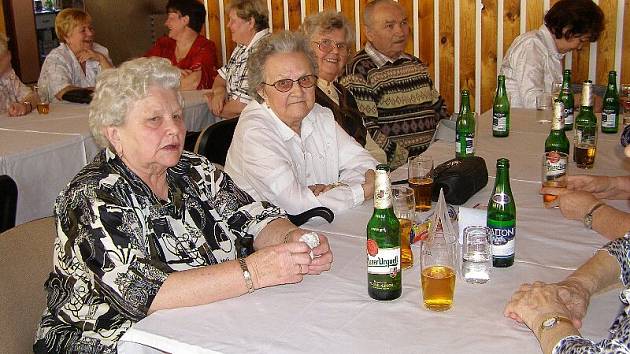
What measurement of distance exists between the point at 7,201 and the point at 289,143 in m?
1.18

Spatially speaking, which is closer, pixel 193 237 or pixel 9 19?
pixel 193 237

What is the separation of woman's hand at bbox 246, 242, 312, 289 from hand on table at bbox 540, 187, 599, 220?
2.99ft

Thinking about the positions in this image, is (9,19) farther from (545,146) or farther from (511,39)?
(545,146)

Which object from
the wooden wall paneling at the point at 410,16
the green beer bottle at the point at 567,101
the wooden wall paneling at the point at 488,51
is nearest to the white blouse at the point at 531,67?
the green beer bottle at the point at 567,101

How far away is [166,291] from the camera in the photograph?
175 centimetres

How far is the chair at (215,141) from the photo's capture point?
11.2ft

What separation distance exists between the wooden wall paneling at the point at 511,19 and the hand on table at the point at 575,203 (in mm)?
3447

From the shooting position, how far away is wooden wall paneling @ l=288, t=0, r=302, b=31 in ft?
20.4

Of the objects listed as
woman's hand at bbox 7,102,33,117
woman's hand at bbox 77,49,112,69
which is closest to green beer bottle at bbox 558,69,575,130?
woman's hand at bbox 7,102,33,117

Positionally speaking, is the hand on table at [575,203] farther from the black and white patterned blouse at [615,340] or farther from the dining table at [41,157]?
the dining table at [41,157]

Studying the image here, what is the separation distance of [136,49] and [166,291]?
5.89m

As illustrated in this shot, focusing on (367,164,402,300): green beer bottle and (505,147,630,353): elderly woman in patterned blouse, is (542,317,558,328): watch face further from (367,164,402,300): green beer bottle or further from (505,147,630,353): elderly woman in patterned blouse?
(367,164,402,300): green beer bottle

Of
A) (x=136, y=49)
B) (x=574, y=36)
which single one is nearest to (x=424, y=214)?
(x=574, y=36)

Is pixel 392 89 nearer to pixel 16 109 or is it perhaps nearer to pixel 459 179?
pixel 459 179
